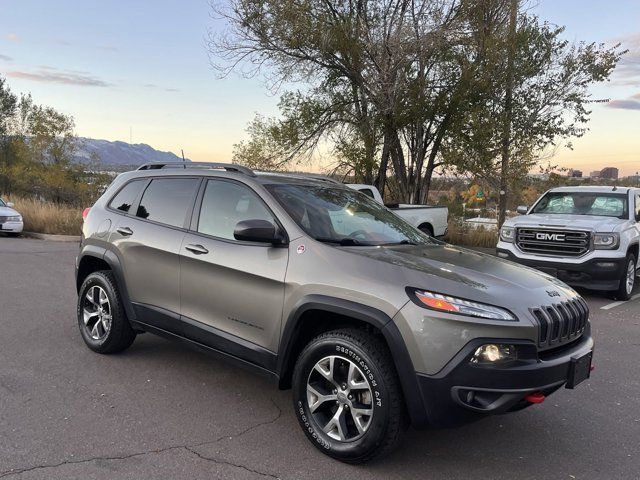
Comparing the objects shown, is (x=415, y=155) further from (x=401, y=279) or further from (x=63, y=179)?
(x=63, y=179)

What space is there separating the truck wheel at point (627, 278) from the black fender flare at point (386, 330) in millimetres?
6617

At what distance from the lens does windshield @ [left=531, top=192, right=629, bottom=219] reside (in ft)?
30.5

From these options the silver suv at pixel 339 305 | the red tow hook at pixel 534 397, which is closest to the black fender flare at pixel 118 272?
the silver suv at pixel 339 305

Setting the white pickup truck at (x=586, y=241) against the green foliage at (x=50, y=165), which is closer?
the white pickup truck at (x=586, y=241)

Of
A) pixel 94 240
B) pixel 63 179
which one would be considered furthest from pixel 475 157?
pixel 63 179

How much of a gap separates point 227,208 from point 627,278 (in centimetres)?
709

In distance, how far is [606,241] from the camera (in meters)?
8.15

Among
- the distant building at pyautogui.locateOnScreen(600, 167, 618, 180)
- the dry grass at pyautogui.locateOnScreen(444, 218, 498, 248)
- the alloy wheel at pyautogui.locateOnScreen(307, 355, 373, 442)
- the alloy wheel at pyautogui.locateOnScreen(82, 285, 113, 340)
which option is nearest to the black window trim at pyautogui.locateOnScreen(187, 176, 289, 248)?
the alloy wheel at pyautogui.locateOnScreen(307, 355, 373, 442)

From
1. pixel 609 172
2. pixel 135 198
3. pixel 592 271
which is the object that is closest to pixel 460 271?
pixel 135 198

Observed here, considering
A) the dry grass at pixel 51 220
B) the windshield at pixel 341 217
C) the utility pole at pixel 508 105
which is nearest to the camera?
the windshield at pixel 341 217

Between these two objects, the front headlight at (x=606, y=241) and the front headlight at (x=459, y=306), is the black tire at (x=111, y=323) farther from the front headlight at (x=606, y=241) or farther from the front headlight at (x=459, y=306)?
the front headlight at (x=606, y=241)

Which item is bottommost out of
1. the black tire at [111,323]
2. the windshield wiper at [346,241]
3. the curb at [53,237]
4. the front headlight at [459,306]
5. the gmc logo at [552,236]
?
the curb at [53,237]

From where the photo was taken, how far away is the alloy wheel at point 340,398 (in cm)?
320

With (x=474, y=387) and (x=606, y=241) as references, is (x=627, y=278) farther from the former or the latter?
(x=474, y=387)
